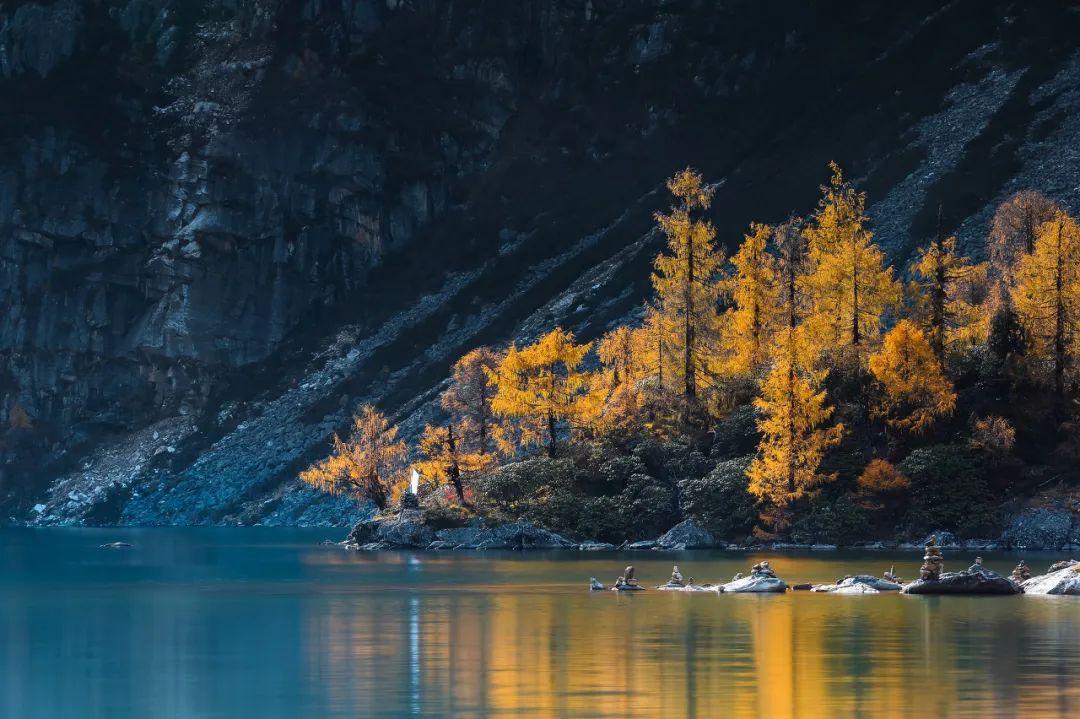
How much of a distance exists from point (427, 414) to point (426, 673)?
12757cm

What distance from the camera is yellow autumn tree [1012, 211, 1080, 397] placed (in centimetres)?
9550

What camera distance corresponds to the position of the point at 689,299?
4205 inches

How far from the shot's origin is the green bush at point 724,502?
9581cm

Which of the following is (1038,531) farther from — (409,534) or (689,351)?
(409,534)

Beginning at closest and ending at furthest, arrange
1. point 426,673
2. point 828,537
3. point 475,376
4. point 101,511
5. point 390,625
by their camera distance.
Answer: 1. point 426,673
2. point 390,625
3. point 828,537
4. point 475,376
5. point 101,511

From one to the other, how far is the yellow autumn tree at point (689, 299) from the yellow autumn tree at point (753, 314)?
5.71 feet

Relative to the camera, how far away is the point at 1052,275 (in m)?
96.0

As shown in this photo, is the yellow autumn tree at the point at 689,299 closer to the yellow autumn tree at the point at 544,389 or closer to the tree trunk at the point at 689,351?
the tree trunk at the point at 689,351

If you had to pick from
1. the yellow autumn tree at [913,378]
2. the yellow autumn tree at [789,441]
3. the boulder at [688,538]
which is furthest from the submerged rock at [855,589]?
the yellow autumn tree at [913,378]

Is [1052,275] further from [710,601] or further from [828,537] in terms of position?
[710,601]

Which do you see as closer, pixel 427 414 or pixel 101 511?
pixel 427 414

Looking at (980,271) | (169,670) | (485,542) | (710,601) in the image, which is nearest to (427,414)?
(485,542)

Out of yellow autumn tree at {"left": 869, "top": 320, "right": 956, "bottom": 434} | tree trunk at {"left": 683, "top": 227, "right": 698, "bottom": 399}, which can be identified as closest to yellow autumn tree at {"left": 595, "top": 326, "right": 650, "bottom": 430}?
tree trunk at {"left": 683, "top": 227, "right": 698, "bottom": 399}

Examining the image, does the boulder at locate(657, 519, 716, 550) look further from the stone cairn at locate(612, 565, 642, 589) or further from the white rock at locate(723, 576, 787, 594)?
the white rock at locate(723, 576, 787, 594)
